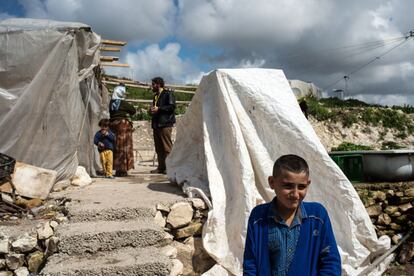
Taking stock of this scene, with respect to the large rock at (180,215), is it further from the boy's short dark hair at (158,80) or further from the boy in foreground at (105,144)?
the boy's short dark hair at (158,80)

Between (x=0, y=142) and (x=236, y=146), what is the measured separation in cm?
280

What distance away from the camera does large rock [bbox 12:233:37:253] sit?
3.21 metres

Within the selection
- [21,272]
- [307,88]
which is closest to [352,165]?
[21,272]

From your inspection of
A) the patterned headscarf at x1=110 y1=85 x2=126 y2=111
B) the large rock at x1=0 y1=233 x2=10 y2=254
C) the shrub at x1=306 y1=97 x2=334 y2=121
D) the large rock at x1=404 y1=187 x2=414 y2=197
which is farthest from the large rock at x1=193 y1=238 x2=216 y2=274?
the shrub at x1=306 y1=97 x2=334 y2=121

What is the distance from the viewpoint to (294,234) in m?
1.74

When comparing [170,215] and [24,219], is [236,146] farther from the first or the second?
[24,219]

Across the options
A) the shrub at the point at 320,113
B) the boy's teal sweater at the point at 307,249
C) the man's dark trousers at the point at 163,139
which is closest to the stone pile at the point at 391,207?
the man's dark trousers at the point at 163,139

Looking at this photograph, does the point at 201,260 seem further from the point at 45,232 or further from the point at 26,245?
the point at 26,245

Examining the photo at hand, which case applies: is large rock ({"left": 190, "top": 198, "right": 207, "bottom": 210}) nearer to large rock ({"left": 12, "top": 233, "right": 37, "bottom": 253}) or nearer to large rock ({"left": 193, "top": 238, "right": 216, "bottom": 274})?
large rock ({"left": 193, "top": 238, "right": 216, "bottom": 274})

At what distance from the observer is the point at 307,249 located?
1.73 m

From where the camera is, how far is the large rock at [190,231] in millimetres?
3652

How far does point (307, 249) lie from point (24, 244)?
8.34 ft

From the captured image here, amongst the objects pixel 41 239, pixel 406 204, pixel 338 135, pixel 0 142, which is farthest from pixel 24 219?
pixel 338 135

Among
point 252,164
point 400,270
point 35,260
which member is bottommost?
point 400,270
